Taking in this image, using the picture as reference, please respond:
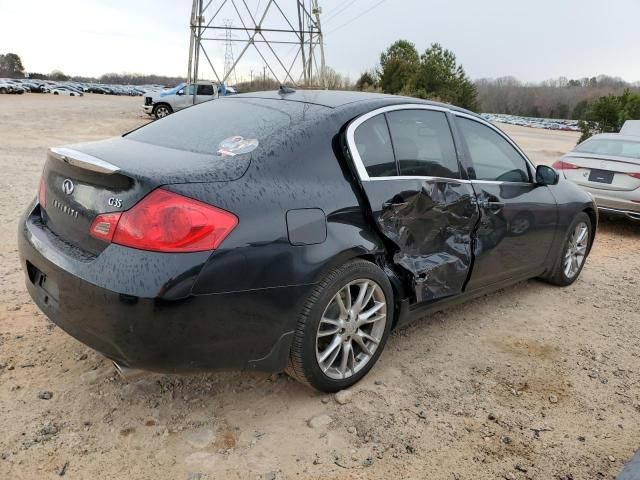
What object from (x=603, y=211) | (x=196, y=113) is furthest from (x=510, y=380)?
(x=603, y=211)

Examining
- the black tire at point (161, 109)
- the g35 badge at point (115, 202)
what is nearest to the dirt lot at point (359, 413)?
the g35 badge at point (115, 202)

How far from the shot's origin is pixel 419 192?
10.5 ft

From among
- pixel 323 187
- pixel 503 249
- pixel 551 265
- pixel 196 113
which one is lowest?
pixel 551 265

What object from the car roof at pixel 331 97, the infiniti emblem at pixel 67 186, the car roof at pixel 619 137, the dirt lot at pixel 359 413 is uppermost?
the car roof at pixel 331 97

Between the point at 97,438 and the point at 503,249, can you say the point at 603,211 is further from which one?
the point at 97,438

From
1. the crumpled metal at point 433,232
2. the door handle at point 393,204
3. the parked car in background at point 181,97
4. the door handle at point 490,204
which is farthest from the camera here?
the parked car in background at point 181,97

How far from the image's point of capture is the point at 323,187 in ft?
8.93

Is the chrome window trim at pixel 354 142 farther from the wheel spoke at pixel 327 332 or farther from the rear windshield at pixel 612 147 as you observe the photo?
the rear windshield at pixel 612 147

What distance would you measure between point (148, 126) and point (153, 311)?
5.37 feet

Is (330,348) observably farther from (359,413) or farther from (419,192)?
(419,192)

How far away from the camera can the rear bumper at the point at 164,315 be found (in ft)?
7.29

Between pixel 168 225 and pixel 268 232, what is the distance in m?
0.44

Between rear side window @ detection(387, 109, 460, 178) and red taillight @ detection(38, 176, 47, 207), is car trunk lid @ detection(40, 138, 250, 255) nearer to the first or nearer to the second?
red taillight @ detection(38, 176, 47, 207)

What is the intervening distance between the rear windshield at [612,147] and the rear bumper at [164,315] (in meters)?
6.77
